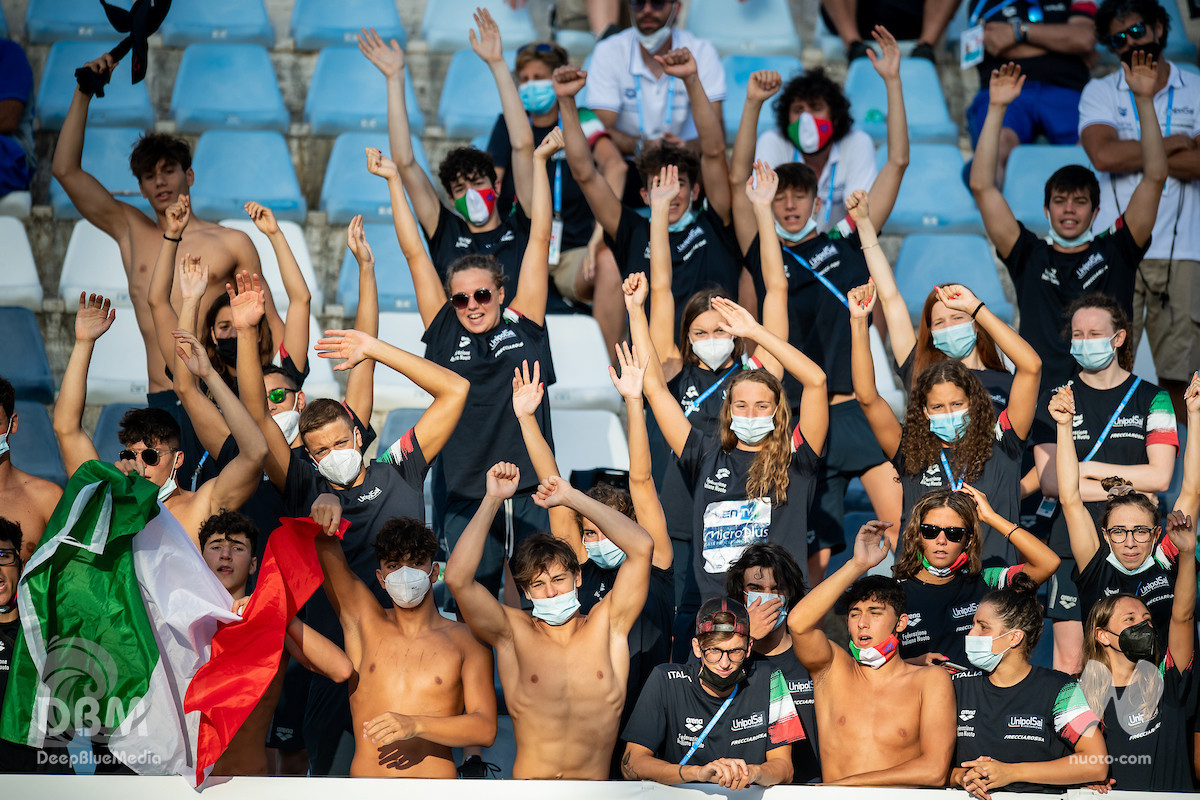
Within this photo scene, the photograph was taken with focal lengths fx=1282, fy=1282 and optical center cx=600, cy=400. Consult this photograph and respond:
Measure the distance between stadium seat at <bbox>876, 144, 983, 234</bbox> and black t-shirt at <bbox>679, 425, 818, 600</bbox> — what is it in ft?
10.5

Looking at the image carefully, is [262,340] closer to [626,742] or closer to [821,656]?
[626,742]

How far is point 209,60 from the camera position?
8227 mm

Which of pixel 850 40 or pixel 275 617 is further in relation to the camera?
pixel 850 40

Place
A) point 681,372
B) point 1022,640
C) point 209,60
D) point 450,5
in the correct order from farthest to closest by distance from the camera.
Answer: point 450,5 < point 209,60 < point 681,372 < point 1022,640

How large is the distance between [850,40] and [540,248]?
379 cm

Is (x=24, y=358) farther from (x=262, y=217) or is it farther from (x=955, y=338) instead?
(x=955, y=338)

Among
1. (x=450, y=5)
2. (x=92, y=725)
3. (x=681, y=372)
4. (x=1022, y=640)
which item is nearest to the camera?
(x=92, y=725)

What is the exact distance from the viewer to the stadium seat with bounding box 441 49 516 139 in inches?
319

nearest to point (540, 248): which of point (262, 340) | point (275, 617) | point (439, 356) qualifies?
point (439, 356)

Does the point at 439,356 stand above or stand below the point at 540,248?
below

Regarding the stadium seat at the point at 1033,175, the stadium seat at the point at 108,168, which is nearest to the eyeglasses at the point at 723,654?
the stadium seat at the point at 1033,175

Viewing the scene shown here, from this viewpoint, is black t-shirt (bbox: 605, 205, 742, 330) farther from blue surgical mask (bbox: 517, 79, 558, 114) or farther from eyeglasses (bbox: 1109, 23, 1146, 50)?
eyeglasses (bbox: 1109, 23, 1146, 50)

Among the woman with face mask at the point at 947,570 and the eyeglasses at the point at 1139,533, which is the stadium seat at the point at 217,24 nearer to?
the woman with face mask at the point at 947,570

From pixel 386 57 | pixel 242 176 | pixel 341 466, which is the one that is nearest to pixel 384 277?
pixel 242 176
